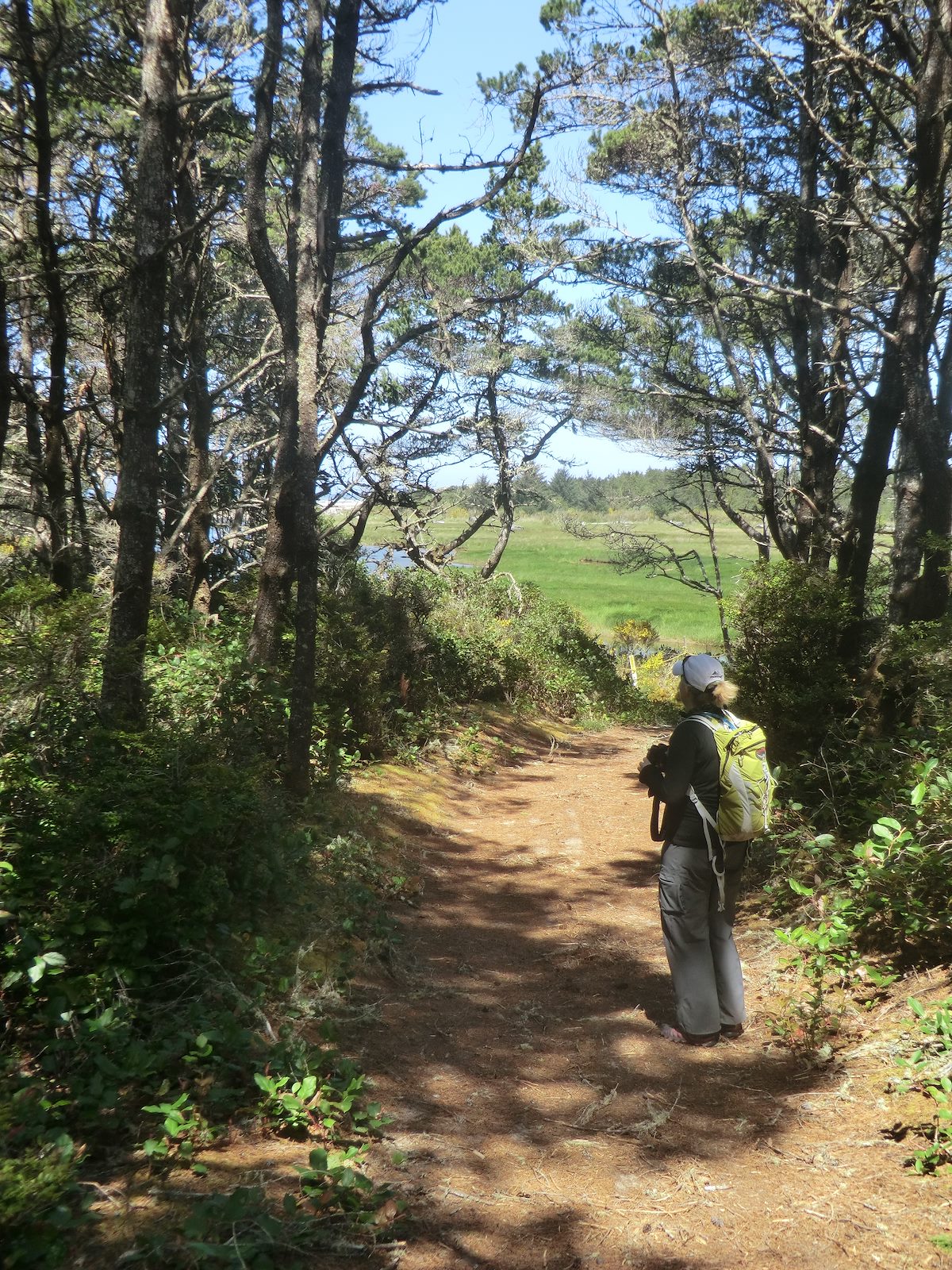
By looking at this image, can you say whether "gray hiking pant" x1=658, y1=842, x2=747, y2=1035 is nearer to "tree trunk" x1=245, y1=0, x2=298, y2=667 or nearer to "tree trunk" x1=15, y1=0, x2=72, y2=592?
"tree trunk" x1=245, y1=0, x2=298, y2=667

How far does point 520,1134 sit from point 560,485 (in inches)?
2330

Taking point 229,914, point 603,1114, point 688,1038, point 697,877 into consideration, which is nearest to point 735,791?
point 697,877

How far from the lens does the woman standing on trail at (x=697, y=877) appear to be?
4.79m

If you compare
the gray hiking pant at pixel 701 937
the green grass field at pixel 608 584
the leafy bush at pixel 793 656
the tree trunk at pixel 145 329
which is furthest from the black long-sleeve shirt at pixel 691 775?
the green grass field at pixel 608 584

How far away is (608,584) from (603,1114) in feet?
200

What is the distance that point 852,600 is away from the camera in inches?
313

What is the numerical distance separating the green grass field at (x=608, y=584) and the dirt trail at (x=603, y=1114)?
14951 mm

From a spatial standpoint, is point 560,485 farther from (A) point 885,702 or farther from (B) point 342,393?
(A) point 885,702

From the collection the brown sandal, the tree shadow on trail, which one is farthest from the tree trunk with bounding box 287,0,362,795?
the brown sandal

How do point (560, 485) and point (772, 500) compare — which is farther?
point (560, 485)

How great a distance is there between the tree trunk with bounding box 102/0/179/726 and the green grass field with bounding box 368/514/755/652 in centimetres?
1430

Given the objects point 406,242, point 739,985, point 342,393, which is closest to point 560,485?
point 342,393

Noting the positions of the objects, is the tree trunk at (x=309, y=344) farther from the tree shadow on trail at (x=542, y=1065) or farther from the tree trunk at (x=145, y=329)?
the tree shadow on trail at (x=542, y=1065)

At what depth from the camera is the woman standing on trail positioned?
479cm
